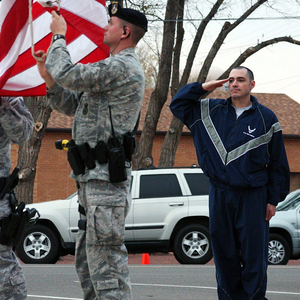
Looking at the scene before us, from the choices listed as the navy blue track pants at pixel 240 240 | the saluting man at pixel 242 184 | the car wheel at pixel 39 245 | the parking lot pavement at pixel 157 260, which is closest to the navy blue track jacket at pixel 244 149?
the saluting man at pixel 242 184

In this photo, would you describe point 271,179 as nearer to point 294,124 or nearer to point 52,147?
point 52,147

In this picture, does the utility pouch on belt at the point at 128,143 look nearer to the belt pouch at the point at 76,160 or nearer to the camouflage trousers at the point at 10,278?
the belt pouch at the point at 76,160

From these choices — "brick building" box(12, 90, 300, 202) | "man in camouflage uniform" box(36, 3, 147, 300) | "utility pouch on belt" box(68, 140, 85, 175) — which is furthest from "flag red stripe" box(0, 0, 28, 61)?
"brick building" box(12, 90, 300, 202)

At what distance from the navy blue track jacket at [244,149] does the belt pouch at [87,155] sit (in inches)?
61.5

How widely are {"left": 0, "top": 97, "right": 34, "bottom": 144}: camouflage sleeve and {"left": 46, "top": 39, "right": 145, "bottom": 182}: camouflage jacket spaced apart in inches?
16.2

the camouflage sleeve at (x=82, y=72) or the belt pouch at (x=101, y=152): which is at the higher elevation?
the camouflage sleeve at (x=82, y=72)

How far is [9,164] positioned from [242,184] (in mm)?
1946

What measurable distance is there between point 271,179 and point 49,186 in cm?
2152

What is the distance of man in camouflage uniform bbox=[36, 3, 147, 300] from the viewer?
3934 mm

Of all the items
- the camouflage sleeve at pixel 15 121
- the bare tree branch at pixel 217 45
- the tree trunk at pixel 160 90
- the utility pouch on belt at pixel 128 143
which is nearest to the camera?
the utility pouch on belt at pixel 128 143

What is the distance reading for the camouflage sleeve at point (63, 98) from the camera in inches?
165

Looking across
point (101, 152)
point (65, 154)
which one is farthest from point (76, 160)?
point (65, 154)

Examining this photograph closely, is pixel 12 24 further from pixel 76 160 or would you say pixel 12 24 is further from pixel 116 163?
pixel 116 163

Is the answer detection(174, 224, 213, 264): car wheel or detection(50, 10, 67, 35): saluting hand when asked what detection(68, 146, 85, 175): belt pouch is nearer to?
detection(50, 10, 67, 35): saluting hand
